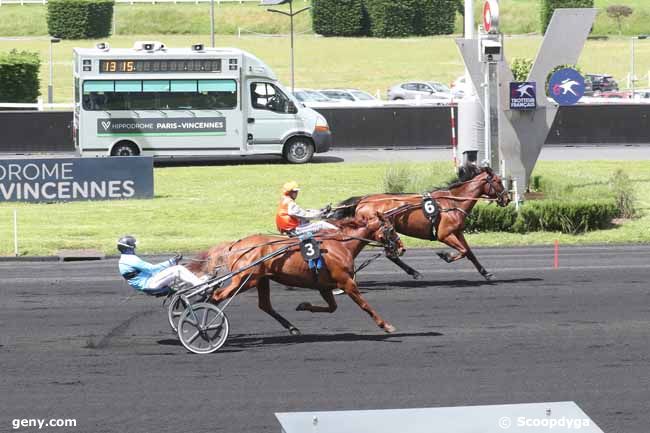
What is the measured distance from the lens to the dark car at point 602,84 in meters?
60.5

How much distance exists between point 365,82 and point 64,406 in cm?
5999

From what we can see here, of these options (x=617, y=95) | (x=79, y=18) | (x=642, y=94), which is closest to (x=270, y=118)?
(x=617, y=95)

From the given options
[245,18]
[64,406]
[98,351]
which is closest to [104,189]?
[98,351]

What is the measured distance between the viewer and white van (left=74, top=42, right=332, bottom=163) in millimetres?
33344

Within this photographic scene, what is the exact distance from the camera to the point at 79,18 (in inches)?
3194

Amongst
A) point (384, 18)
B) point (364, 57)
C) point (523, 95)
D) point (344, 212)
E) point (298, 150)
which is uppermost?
point (384, 18)

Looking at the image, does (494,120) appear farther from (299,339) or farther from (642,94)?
(642,94)

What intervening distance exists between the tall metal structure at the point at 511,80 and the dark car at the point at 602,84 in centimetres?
3612

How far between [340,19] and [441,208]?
229 ft

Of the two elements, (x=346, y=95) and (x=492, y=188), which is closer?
(x=492, y=188)

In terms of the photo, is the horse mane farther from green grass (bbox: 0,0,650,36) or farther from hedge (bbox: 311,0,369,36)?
green grass (bbox: 0,0,650,36)

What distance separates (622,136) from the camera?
3966cm

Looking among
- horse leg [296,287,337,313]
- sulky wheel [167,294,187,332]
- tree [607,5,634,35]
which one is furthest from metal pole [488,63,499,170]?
tree [607,5,634,35]

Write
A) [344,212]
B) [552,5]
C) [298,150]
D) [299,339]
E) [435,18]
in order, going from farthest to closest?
[435,18] < [552,5] < [298,150] < [344,212] < [299,339]
